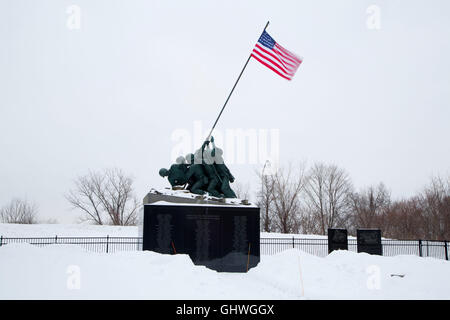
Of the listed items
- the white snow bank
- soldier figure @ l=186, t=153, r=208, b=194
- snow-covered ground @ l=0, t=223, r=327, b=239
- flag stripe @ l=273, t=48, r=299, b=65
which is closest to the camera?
flag stripe @ l=273, t=48, r=299, b=65

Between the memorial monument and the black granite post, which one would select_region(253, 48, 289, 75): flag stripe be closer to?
the memorial monument

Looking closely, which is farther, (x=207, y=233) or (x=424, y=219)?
(x=424, y=219)

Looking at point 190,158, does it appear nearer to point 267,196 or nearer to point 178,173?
point 178,173

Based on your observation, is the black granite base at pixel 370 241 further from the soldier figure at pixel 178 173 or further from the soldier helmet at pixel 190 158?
the soldier figure at pixel 178 173

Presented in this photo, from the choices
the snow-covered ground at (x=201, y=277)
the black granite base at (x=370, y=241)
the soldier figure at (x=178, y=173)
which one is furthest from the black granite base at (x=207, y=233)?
the black granite base at (x=370, y=241)

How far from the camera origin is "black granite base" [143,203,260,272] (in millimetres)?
13102

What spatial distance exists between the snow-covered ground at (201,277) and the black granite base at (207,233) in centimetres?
76

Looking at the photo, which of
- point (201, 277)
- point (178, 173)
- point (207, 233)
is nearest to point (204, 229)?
point (207, 233)

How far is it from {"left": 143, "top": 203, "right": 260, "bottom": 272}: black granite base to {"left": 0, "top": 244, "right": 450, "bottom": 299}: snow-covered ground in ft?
2.50

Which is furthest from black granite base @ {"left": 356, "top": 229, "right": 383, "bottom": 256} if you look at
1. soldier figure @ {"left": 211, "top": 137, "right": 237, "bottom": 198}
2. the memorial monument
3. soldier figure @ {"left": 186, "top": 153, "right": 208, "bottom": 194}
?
soldier figure @ {"left": 186, "top": 153, "right": 208, "bottom": 194}

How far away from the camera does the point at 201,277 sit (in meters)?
9.14

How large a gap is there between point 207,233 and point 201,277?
169 inches

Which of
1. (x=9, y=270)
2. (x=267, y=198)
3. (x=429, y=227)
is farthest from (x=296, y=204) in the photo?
(x=9, y=270)

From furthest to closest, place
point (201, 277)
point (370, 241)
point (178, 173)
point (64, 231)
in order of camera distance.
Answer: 1. point (64, 231)
2. point (370, 241)
3. point (178, 173)
4. point (201, 277)
